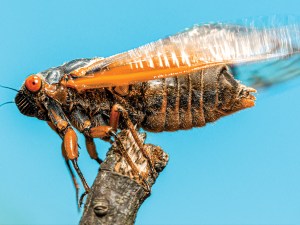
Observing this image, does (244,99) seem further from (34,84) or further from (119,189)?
(119,189)

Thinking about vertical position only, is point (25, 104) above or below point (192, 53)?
below

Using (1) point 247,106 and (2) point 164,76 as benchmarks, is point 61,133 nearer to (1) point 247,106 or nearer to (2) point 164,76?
(2) point 164,76

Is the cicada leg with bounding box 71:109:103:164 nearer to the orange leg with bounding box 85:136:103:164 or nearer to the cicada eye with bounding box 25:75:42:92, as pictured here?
the orange leg with bounding box 85:136:103:164

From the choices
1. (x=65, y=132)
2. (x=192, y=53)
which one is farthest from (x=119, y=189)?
(x=192, y=53)

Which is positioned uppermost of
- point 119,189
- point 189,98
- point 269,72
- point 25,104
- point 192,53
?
point 269,72

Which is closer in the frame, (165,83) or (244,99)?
(165,83)

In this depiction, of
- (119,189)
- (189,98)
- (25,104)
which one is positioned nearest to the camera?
(119,189)

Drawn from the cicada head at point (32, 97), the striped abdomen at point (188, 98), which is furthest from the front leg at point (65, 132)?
the striped abdomen at point (188, 98)

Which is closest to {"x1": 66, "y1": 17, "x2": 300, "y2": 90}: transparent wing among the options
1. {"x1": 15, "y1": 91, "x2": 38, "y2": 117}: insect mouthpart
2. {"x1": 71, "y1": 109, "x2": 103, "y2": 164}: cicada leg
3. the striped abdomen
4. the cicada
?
the cicada

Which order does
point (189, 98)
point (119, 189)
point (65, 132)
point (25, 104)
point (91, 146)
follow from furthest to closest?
point (25, 104) → point (91, 146) → point (189, 98) → point (65, 132) → point (119, 189)
